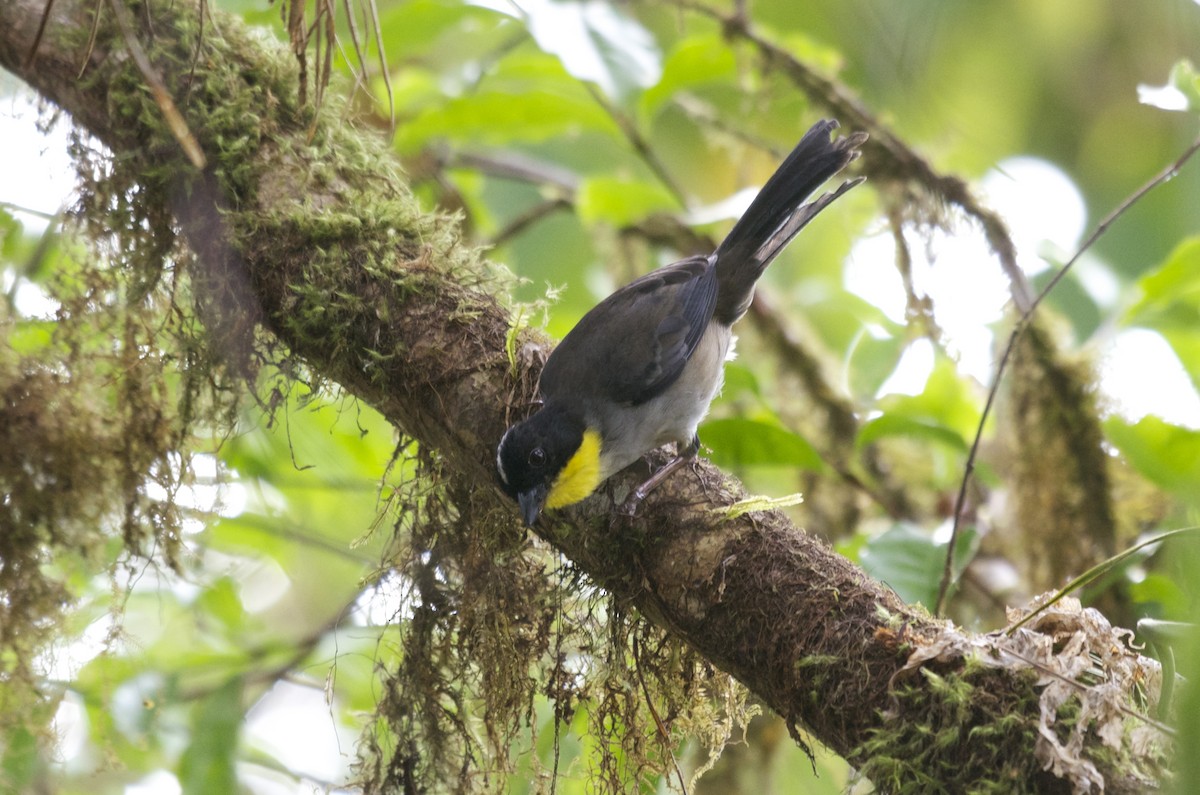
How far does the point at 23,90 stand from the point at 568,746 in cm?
291

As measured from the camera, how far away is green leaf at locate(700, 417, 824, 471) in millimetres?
3564

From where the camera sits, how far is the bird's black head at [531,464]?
8.07 feet

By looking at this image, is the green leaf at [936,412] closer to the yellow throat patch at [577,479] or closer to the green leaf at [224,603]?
the yellow throat patch at [577,479]

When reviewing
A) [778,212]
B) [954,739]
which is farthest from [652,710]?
[778,212]

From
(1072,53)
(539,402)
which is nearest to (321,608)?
(539,402)

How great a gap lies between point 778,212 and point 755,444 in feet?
3.02

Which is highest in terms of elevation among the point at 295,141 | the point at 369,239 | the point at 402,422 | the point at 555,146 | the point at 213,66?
the point at 555,146

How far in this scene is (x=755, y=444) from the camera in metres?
3.63

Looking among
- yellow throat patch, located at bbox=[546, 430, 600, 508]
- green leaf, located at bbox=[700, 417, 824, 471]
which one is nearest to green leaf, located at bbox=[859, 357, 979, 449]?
green leaf, located at bbox=[700, 417, 824, 471]

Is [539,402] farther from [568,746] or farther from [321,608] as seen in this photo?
[321,608]

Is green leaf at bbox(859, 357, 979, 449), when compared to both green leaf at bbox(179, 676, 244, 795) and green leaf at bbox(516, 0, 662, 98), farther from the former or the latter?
green leaf at bbox(179, 676, 244, 795)

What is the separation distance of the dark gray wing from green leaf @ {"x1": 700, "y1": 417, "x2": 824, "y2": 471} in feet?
0.97

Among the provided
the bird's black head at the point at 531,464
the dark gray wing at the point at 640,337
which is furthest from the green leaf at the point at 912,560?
the bird's black head at the point at 531,464

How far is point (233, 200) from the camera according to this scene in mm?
2715
